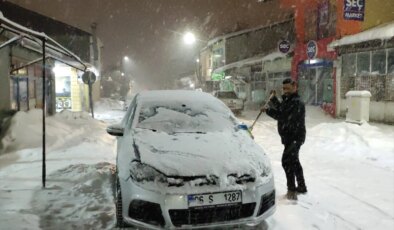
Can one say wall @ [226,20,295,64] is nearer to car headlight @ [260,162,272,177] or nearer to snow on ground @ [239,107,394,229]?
snow on ground @ [239,107,394,229]

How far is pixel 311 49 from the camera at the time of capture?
72.1ft

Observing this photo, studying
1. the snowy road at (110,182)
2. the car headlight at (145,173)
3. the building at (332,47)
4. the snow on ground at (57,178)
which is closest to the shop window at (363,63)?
the building at (332,47)

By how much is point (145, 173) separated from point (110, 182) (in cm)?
295

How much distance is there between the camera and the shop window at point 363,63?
1745 cm

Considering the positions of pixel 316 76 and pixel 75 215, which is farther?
pixel 316 76

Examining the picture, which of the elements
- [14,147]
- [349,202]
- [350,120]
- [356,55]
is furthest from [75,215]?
[356,55]

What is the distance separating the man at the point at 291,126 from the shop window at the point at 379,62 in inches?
475

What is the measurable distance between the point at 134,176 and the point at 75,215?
5.04ft

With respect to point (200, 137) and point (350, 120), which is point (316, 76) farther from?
point (200, 137)

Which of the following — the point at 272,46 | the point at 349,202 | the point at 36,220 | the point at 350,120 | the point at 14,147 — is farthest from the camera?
the point at 272,46

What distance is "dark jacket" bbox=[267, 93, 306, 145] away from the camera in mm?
6129

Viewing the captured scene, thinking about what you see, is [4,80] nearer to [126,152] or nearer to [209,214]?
[126,152]

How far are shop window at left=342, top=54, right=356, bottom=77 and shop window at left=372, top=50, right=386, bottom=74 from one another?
1.46m

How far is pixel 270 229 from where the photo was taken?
476 cm
